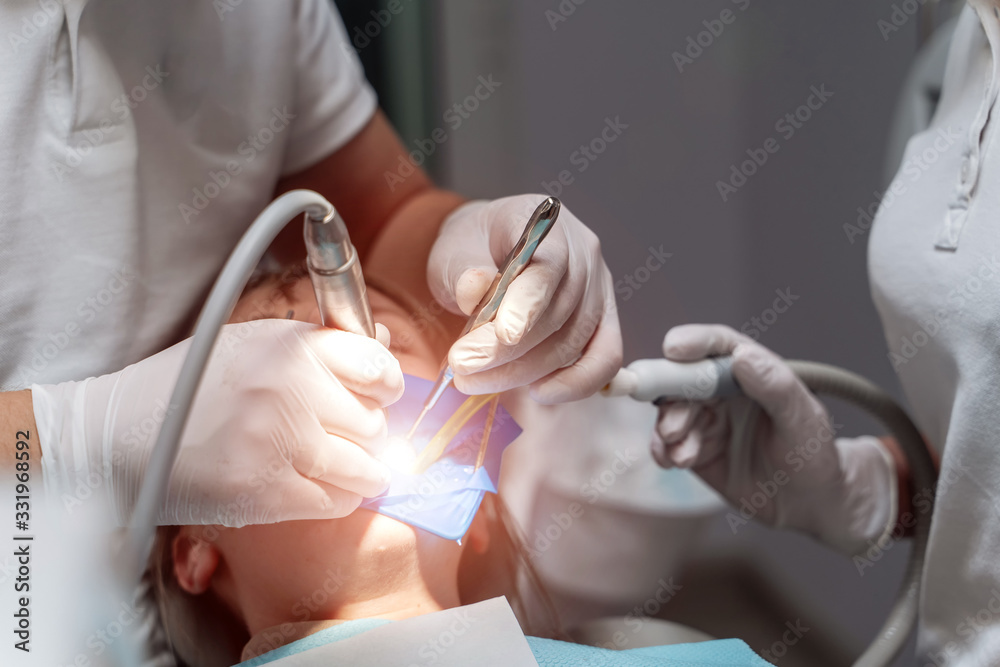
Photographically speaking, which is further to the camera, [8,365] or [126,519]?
[8,365]

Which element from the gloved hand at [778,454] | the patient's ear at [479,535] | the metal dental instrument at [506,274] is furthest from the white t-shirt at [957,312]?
the patient's ear at [479,535]

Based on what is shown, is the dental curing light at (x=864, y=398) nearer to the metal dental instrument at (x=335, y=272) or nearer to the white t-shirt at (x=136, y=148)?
the metal dental instrument at (x=335, y=272)

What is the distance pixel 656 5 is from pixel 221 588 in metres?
1.39

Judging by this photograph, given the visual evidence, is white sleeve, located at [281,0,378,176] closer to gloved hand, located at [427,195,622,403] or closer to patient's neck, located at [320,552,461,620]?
gloved hand, located at [427,195,622,403]

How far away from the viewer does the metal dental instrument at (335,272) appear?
0.56 metres

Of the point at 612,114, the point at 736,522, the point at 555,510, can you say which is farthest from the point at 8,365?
the point at 736,522

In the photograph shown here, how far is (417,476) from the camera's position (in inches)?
32.1

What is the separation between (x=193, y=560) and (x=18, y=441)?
1.04 feet

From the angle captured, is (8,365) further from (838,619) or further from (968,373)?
(838,619)

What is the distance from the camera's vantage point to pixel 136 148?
36.5 inches

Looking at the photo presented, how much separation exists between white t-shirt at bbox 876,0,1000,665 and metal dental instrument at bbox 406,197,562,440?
1.76 feet

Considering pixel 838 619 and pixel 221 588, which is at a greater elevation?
pixel 221 588

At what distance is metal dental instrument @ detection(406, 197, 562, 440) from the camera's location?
693 millimetres

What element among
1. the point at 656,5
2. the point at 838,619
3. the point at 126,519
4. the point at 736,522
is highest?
the point at 656,5
